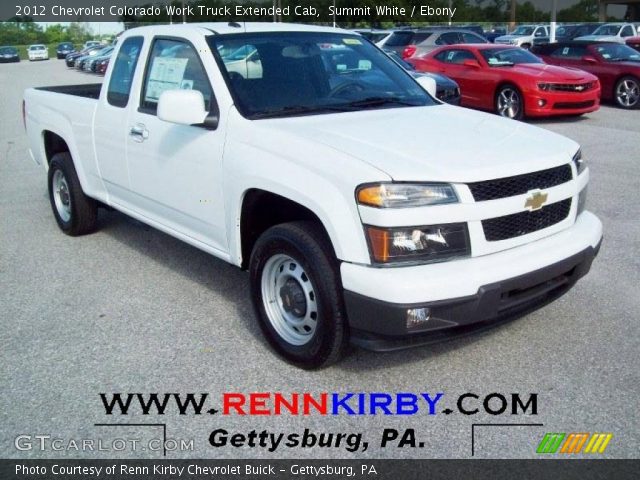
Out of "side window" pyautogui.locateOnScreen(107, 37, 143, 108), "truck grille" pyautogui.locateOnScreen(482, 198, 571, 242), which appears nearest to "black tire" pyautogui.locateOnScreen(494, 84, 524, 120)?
"side window" pyautogui.locateOnScreen(107, 37, 143, 108)

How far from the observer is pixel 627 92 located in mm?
14742

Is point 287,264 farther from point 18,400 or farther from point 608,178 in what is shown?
point 608,178

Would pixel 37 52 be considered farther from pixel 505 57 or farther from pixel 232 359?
pixel 232 359

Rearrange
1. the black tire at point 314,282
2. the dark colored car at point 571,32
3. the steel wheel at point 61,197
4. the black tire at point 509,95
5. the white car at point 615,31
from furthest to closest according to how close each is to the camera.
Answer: the dark colored car at point 571,32
the white car at point 615,31
the black tire at point 509,95
the steel wheel at point 61,197
the black tire at point 314,282

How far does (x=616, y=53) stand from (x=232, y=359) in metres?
14.5

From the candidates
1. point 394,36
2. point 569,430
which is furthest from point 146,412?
point 394,36

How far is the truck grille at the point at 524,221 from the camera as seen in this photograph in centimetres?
332

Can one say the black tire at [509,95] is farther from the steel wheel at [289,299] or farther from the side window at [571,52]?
the steel wheel at [289,299]

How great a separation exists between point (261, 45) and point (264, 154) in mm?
1108

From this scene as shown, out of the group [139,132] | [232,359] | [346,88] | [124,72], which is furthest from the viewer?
[124,72]

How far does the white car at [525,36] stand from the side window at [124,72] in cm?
2387

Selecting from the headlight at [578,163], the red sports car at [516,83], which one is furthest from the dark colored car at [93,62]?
the headlight at [578,163]

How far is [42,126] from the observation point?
6418 mm

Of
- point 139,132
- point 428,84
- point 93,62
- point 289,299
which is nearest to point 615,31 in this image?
point 93,62
